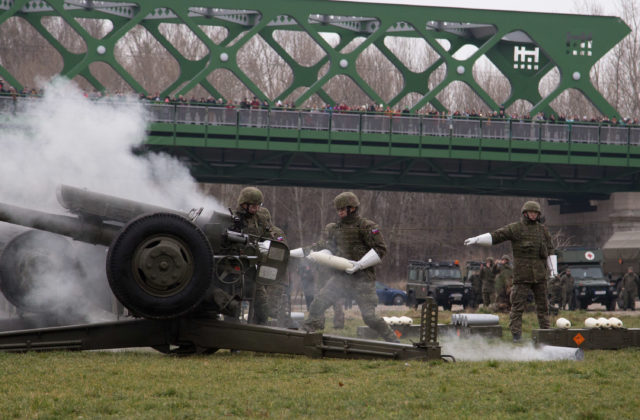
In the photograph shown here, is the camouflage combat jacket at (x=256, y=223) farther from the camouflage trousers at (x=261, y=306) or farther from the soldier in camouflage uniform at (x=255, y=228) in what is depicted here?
the camouflage trousers at (x=261, y=306)

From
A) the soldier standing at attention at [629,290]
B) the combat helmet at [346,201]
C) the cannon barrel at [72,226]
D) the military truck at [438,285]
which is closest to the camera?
the cannon barrel at [72,226]

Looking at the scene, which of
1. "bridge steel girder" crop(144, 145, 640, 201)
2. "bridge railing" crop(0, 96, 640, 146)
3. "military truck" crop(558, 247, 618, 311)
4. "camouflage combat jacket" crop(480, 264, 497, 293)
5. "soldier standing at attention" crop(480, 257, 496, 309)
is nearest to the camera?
"soldier standing at attention" crop(480, 257, 496, 309)

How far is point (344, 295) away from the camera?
12516mm

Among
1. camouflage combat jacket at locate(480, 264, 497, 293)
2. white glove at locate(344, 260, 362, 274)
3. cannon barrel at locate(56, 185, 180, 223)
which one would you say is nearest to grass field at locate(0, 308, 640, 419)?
cannon barrel at locate(56, 185, 180, 223)

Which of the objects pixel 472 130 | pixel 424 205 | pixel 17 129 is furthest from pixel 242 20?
pixel 17 129

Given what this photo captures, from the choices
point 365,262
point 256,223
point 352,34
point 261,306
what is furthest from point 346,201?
point 352,34

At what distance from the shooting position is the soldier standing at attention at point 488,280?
3103 centimetres

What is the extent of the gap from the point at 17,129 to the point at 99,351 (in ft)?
11.7

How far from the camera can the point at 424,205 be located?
7350cm

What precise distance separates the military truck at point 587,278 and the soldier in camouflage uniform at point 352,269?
20.4m

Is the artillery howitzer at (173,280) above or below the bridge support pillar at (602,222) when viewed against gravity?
below

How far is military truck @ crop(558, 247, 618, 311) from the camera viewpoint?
31.8 m

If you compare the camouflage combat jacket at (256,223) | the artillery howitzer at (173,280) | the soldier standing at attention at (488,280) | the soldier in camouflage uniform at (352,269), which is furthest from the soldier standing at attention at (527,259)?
the soldier standing at attention at (488,280)

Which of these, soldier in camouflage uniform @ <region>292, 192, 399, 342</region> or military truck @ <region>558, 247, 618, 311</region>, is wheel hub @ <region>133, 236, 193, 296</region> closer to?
soldier in camouflage uniform @ <region>292, 192, 399, 342</region>
